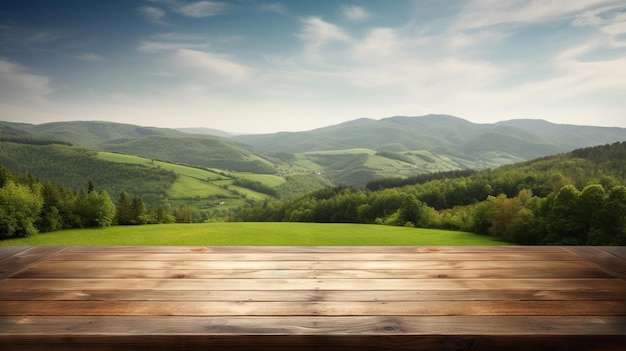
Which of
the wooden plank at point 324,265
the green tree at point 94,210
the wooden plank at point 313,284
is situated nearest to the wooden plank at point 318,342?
the wooden plank at point 313,284

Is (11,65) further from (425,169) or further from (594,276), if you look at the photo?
(425,169)

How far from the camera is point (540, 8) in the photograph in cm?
1558

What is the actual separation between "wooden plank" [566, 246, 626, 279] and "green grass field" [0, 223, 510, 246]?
69.0 ft

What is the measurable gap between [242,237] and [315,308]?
25068mm

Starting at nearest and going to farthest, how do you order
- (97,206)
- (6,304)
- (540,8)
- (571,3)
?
1. (6,304)
2. (571,3)
3. (540,8)
4. (97,206)

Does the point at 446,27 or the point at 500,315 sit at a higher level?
the point at 446,27

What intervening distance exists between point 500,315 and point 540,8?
64.6 feet

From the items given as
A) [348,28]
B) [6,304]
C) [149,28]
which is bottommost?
[6,304]

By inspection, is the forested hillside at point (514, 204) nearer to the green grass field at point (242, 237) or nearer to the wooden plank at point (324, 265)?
the green grass field at point (242, 237)

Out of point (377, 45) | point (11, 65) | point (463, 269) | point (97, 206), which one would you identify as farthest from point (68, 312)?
point (11, 65)

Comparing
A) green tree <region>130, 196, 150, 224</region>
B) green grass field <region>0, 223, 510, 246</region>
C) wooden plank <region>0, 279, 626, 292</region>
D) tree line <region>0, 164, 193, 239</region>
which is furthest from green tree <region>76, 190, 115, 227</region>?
wooden plank <region>0, 279, 626, 292</region>

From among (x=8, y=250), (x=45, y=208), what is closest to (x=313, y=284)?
(x=8, y=250)

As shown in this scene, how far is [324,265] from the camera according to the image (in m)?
2.44

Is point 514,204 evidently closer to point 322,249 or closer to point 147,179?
point 322,249
